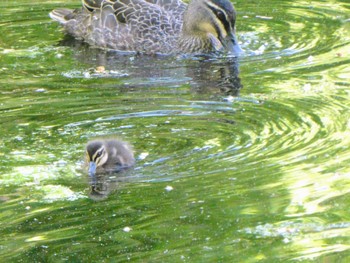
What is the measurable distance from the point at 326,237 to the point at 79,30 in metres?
6.70

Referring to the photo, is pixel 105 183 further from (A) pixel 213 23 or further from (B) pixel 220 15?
(A) pixel 213 23

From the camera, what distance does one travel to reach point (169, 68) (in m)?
10.7

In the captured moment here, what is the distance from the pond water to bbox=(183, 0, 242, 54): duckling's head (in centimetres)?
26

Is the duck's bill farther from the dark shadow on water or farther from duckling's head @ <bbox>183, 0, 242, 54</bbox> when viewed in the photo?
duckling's head @ <bbox>183, 0, 242, 54</bbox>

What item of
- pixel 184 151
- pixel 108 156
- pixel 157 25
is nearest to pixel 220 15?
pixel 157 25

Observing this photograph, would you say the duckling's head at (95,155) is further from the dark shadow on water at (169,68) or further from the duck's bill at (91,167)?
the dark shadow on water at (169,68)

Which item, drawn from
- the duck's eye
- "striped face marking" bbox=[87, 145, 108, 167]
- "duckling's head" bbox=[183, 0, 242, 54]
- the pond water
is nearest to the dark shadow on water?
the pond water

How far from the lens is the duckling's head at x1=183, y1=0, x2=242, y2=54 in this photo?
37.1 feet

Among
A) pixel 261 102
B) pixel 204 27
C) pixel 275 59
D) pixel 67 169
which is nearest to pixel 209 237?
pixel 67 169

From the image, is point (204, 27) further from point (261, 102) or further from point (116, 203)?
point (116, 203)

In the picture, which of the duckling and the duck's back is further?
the duck's back

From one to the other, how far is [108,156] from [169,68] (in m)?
3.14

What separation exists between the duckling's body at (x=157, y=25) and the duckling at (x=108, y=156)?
3554mm

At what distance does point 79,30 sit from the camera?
40.3 feet
